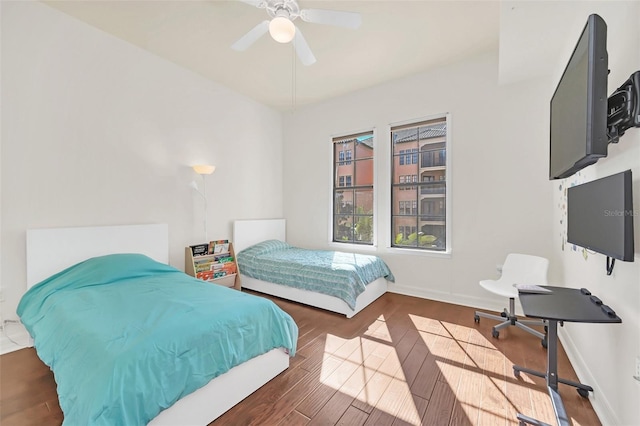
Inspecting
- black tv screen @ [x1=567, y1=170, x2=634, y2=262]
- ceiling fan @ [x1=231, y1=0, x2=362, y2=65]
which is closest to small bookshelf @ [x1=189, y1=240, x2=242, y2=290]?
ceiling fan @ [x1=231, y1=0, x2=362, y2=65]

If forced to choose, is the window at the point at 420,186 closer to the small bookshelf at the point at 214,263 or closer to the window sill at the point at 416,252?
the window sill at the point at 416,252

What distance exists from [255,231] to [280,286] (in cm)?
125

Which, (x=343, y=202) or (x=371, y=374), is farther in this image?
(x=343, y=202)

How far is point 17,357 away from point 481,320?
4.31 m

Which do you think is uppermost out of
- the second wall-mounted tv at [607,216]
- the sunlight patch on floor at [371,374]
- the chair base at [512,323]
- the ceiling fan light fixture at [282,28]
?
the ceiling fan light fixture at [282,28]

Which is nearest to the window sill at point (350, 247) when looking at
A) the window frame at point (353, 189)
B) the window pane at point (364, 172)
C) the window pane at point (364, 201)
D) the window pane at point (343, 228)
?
the window frame at point (353, 189)

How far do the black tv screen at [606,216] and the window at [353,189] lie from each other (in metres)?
2.62

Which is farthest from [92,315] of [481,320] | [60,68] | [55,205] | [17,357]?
[481,320]

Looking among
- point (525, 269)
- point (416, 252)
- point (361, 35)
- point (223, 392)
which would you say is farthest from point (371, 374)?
point (361, 35)

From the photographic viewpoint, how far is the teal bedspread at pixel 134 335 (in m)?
1.20

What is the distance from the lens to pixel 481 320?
2859mm

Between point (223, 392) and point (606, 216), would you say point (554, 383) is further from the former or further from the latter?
point (223, 392)

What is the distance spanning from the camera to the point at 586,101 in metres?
1.26

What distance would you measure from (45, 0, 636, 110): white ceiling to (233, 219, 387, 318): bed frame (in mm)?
2265
